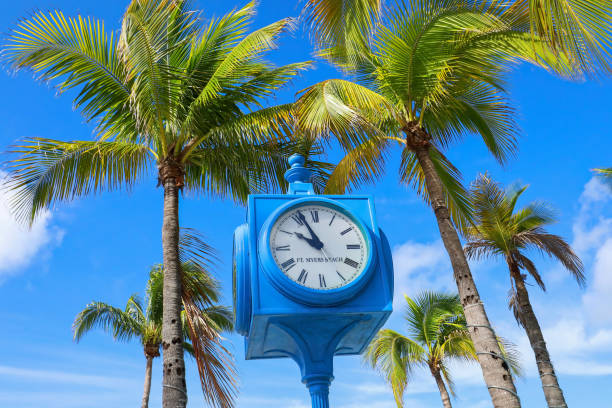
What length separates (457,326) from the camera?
18.8 meters

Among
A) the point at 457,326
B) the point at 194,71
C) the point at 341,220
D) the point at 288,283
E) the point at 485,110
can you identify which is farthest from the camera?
the point at 457,326

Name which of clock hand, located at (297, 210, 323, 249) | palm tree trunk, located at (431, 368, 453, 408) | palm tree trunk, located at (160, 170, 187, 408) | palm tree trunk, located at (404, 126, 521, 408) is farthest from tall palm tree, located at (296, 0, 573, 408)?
palm tree trunk, located at (431, 368, 453, 408)

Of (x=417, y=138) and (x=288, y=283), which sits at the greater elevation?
(x=417, y=138)

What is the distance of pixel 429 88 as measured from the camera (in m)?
9.27

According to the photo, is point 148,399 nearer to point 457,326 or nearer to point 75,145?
point 457,326

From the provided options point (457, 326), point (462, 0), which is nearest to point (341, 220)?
point (462, 0)

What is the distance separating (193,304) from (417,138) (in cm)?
471

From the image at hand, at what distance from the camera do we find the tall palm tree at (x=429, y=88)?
8297mm

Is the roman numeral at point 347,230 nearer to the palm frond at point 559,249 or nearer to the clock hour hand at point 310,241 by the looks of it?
the clock hour hand at point 310,241

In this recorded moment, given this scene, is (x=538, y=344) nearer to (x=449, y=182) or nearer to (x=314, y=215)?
(x=449, y=182)

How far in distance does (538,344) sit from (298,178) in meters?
10.5

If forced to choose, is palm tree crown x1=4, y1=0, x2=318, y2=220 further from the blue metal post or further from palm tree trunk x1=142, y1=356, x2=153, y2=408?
palm tree trunk x1=142, y1=356, x2=153, y2=408

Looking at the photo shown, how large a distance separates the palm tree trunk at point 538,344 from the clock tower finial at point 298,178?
10.2 meters

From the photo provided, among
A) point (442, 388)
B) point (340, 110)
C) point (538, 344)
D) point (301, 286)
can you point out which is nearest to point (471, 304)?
point (340, 110)
